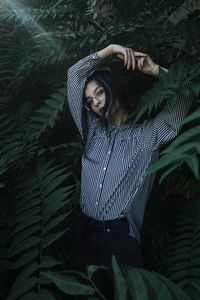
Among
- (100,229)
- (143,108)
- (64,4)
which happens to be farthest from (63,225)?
(64,4)

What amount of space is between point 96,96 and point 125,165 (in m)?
0.27

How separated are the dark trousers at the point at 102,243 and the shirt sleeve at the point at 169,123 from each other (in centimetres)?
28

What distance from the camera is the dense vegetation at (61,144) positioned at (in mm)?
1524

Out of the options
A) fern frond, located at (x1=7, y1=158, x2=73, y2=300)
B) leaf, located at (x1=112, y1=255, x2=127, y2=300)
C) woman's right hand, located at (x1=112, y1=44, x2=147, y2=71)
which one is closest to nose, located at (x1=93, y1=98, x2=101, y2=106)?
woman's right hand, located at (x1=112, y1=44, x2=147, y2=71)

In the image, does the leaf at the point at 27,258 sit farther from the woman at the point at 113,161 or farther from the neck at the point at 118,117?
the neck at the point at 118,117

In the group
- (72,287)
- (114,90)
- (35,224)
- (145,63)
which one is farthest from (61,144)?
(72,287)

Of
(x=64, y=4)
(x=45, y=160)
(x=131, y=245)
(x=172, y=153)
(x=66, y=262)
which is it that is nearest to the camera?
(x=172, y=153)

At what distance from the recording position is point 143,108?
1.41 m

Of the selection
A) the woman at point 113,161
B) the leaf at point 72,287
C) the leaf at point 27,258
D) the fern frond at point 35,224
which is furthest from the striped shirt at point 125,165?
the leaf at point 72,287

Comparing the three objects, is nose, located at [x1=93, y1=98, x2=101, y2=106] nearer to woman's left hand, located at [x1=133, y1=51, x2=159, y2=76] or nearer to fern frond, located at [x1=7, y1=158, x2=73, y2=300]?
woman's left hand, located at [x1=133, y1=51, x2=159, y2=76]

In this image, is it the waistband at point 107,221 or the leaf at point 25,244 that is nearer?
the waistband at point 107,221

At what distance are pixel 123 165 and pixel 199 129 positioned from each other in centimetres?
53

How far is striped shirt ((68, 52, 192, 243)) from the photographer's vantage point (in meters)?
1.40

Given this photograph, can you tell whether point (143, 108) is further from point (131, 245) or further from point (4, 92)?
point (4, 92)
